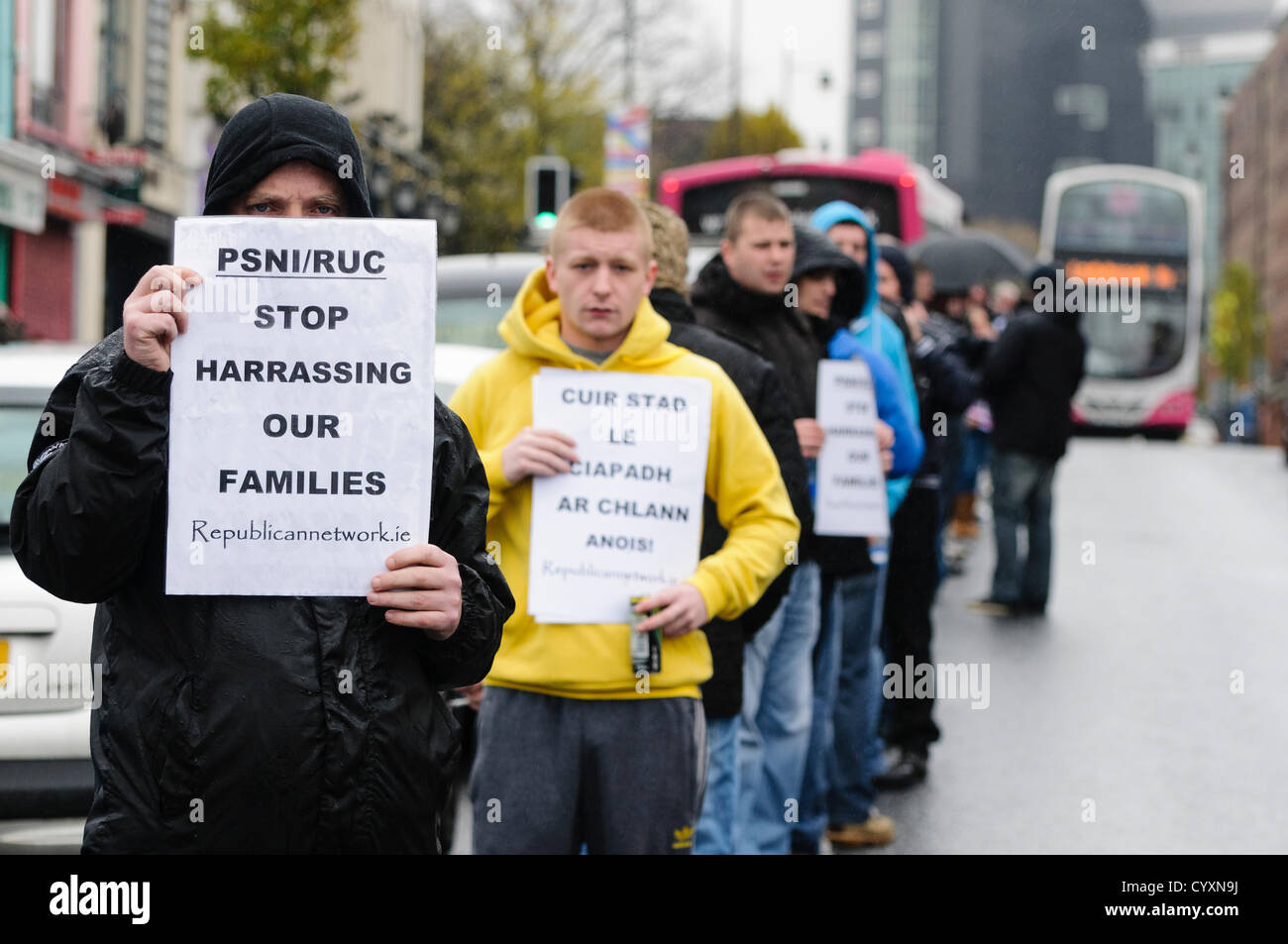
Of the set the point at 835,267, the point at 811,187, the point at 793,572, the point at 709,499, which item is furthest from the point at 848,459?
the point at 811,187

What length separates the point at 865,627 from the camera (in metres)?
6.97

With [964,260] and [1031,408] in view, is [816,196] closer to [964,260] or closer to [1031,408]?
[964,260]

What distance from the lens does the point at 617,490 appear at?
14.0 ft

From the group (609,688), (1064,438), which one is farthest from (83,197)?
(609,688)

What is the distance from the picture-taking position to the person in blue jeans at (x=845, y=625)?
633 cm

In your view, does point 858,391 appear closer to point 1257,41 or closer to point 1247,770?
point 1247,770

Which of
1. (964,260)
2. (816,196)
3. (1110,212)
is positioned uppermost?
(1110,212)

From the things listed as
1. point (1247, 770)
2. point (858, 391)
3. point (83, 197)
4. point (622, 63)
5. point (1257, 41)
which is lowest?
Answer: point (1247, 770)

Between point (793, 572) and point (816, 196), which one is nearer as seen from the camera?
point (793, 572)

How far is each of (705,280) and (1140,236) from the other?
27871 millimetres

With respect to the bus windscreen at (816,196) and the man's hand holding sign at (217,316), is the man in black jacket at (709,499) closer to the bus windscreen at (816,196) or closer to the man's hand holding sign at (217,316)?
the man's hand holding sign at (217,316)

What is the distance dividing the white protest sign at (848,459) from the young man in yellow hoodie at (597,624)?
1893 mm

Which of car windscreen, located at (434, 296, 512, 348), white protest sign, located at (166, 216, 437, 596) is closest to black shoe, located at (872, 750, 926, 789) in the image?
car windscreen, located at (434, 296, 512, 348)

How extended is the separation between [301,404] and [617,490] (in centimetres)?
157
